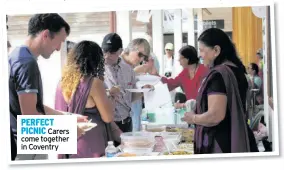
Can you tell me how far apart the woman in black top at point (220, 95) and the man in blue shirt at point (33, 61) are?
0.99m

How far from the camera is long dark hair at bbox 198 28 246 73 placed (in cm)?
366

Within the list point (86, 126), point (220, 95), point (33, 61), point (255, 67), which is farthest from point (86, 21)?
point (255, 67)

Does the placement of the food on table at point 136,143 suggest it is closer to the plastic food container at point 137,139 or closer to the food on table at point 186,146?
the plastic food container at point 137,139

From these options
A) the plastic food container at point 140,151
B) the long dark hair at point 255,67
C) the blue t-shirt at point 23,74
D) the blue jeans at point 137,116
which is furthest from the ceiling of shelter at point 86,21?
the plastic food container at point 140,151

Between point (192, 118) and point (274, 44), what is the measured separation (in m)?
0.77

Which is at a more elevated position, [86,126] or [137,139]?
[86,126]

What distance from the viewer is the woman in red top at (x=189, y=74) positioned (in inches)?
145

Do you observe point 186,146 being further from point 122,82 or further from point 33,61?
point 33,61

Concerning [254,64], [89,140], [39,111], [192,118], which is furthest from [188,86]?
[39,111]

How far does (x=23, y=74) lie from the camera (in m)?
3.63

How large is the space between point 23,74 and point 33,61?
113 mm

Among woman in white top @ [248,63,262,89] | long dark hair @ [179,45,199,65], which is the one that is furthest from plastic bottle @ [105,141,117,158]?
woman in white top @ [248,63,262,89]

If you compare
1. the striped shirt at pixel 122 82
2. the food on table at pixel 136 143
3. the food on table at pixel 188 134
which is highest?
the striped shirt at pixel 122 82

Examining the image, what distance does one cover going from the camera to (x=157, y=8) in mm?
3629
